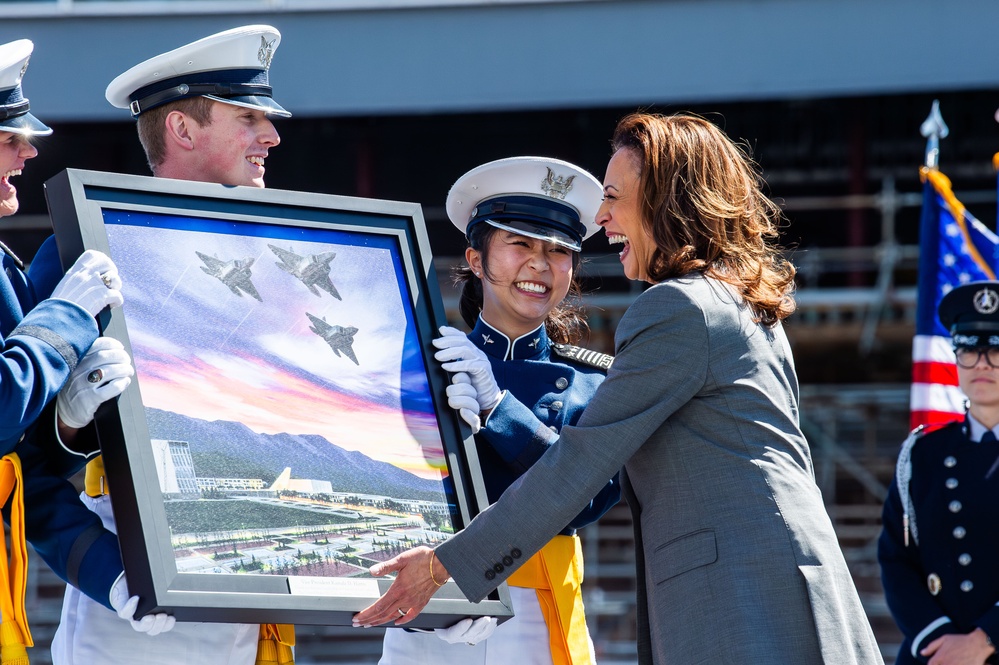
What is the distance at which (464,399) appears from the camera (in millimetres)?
2820

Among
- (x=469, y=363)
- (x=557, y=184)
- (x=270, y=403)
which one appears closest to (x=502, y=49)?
(x=557, y=184)

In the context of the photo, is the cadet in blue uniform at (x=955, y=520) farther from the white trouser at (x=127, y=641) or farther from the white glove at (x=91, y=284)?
the white glove at (x=91, y=284)

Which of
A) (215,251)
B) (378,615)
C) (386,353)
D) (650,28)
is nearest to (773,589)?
(378,615)

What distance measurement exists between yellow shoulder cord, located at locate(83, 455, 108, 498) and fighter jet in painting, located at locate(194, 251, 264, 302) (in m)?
0.45

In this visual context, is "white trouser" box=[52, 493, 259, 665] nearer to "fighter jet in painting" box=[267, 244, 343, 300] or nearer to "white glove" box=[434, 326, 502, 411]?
"fighter jet in painting" box=[267, 244, 343, 300]

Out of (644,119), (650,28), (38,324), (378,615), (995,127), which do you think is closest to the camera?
(38,324)

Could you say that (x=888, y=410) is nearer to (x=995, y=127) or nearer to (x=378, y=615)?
(x=995, y=127)

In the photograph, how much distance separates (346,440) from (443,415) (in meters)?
0.27

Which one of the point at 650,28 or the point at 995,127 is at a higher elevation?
the point at 650,28

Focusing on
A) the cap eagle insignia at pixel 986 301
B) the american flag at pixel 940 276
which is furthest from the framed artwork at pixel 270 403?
the american flag at pixel 940 276

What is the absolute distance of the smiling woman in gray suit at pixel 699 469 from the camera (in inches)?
95.1

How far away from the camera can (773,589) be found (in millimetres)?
2408

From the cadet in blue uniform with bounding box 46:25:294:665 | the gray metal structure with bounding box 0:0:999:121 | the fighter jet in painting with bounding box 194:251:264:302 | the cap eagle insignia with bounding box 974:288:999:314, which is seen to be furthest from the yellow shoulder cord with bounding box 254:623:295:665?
the gray metal structure with bounding box 0:0:999:121

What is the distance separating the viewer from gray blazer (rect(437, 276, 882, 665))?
241 cm
